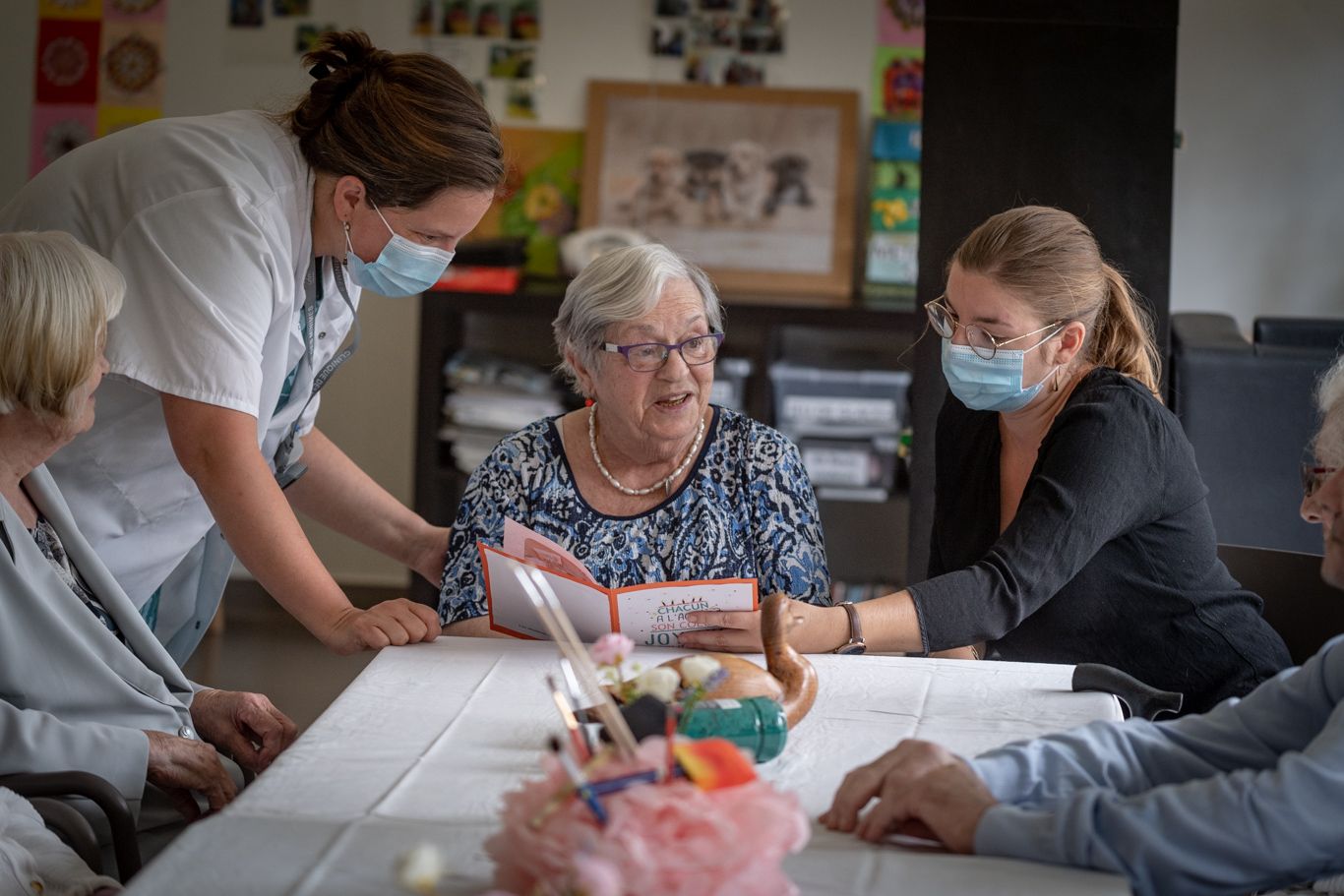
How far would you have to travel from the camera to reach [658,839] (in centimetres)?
94

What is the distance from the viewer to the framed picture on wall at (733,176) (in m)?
4.79

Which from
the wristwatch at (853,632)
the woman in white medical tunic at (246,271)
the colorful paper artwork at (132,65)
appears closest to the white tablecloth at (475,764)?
the wristwatch at (853,632)

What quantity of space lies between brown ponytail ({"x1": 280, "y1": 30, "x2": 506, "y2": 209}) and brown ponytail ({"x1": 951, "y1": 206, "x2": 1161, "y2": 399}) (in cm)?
78

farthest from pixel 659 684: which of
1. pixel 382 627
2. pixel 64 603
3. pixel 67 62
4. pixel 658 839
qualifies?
pixel 67 62

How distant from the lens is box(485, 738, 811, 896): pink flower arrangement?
929 millimetres

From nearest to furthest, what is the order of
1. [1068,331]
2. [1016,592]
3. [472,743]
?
[472,743]
[1016,592]
[1068,331]

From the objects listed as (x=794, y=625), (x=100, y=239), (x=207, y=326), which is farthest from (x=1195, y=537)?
(x=100, y=239)

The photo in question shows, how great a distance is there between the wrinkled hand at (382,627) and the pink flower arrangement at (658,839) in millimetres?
984

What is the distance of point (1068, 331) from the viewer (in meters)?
2.21

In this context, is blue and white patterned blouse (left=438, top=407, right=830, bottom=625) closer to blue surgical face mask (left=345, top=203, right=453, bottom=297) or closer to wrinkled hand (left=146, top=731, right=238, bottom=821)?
blue surgical face mask (left=345, top=203, right=453, bottom=297)

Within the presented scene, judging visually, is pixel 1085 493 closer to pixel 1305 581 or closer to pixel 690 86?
pixel 1305 581

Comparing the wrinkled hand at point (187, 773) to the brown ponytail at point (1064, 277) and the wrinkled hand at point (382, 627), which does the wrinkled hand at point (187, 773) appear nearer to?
the wrinkled hand at point (382, 627)

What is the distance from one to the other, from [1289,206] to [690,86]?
2019 mm

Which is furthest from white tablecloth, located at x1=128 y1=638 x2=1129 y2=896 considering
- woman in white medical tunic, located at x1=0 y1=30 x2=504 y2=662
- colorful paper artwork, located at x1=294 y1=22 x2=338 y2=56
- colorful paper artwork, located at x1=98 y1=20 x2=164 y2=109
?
colorful paper artwork, located at x1=98 y1=20 x2=164 y2=109
